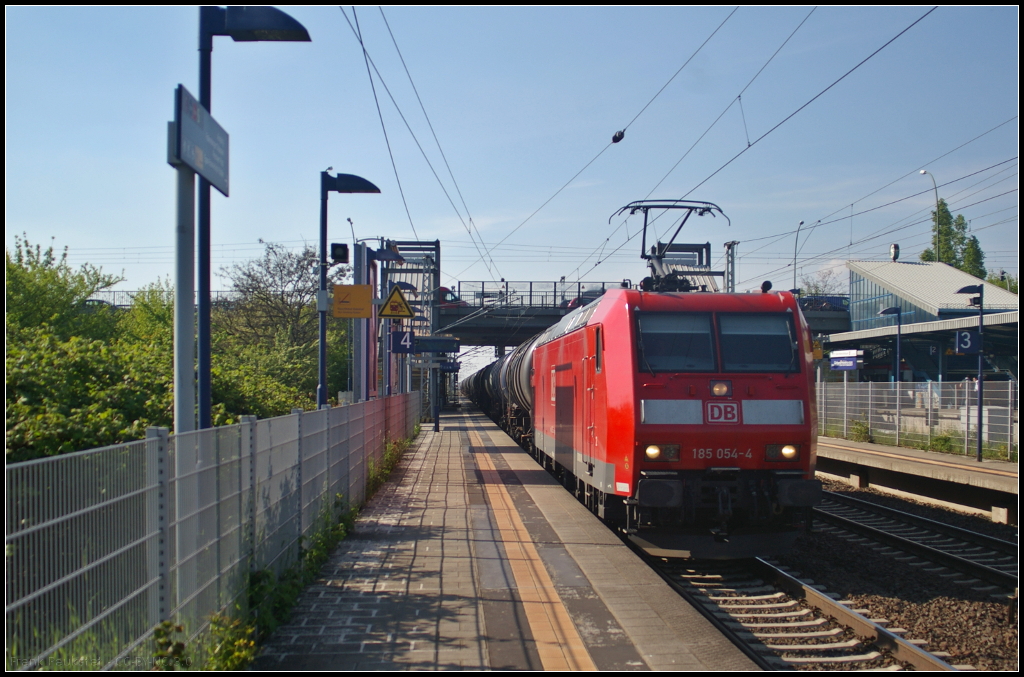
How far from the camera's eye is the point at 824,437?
21.2m

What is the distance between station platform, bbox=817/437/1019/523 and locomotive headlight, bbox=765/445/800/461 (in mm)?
4686

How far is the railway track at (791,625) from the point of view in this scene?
18.8ft

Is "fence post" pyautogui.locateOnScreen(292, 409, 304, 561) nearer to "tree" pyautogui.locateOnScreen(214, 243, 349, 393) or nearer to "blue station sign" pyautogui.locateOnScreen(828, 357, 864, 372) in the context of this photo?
"blue station sign" pyautogui.locateOnScreen(828, 357, 864, 372)

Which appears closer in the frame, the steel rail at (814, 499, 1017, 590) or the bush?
the steel rail at (814, 499, 1017, 590)

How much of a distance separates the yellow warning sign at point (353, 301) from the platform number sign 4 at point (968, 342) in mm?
10524

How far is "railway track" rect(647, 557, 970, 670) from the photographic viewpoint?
18.8 ft

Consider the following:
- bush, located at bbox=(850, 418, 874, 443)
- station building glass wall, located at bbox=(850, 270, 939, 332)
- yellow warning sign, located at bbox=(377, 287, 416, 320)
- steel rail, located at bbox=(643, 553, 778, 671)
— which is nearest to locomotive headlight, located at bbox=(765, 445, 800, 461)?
steel rail, located at bbox=(643, 553, 778, 671)

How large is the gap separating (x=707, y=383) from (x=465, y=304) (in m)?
29.6

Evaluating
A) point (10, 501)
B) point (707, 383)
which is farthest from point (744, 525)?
point (10, 501)

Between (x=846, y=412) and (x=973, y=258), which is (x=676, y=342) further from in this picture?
(x=973, y=258)

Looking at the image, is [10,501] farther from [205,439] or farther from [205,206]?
[205,206]

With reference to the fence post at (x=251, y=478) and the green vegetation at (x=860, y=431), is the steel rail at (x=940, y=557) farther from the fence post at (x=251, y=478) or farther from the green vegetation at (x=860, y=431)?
the green vegetation at (x=860, y=431)

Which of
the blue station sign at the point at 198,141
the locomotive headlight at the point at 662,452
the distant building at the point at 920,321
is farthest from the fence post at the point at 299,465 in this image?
the distant building at the point at 920,321

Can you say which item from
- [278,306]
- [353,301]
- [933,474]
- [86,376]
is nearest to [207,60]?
A: [86,376]
